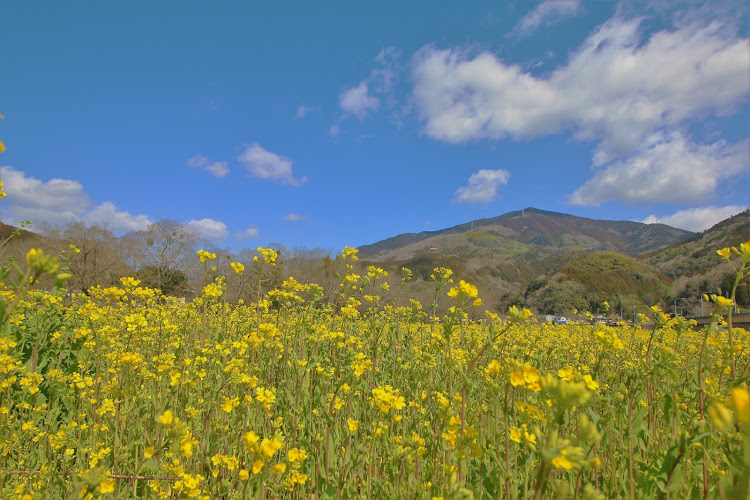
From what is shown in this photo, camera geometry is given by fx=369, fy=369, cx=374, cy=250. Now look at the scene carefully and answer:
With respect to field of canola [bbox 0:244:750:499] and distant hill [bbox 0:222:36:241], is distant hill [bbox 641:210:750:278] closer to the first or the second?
field of canola [bbox 0:244:750:499]

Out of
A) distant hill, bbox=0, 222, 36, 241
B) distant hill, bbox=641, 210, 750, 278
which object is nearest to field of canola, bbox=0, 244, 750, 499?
distant hill, bbox=0, 222, 36, 241

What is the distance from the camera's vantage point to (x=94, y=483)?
1.38 meters

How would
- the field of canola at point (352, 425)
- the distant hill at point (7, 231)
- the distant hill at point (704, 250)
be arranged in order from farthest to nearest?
the distant hill at point (704, 250)
the distant hill at point (7, 231)
the field of canola at point (352, 425)

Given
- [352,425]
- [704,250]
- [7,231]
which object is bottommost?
[352,425]

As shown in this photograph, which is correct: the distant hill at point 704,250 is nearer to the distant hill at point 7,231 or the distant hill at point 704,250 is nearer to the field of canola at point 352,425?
the field of canola at point 352,425

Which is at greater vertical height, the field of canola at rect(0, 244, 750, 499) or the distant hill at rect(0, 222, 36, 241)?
the distant hill at rect(0, 222, 36, 241)

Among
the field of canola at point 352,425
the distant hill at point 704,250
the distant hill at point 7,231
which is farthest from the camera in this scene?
the distant hill at point 704,250

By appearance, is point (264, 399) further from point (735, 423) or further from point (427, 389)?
point (735, 423)

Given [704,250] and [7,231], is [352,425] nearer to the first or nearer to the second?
[7,231]

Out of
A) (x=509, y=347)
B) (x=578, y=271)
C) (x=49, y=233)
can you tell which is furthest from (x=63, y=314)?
(x=578, y=271)

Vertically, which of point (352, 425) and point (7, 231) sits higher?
point (7, 231)

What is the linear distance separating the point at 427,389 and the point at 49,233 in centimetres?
3703

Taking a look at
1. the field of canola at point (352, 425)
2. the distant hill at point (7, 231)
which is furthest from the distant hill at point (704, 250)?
the distant hill at point (7, 231)

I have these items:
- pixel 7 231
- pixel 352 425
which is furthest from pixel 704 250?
pixel 7 231
